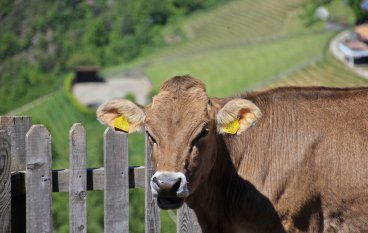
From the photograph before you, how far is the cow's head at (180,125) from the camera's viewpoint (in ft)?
25.5

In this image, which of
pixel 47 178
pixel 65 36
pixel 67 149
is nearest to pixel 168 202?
pixel 47 178

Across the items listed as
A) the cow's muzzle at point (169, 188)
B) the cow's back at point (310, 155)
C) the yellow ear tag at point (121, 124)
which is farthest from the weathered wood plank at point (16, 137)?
the cow's back at point (310, 155)

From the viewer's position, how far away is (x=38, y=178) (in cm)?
882

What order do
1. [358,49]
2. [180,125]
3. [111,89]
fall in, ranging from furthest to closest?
[111,89] < [358,49] < [180,125]

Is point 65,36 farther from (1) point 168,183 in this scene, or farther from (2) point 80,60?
(1) point 168,183

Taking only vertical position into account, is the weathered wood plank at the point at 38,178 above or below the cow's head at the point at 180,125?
below

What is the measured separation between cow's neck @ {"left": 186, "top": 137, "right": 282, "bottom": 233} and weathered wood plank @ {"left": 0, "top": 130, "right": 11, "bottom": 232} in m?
1.71

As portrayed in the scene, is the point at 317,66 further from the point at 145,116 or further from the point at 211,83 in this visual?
the point at 145,116

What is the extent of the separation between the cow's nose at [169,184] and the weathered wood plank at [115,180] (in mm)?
1443

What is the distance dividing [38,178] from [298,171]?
250 cm

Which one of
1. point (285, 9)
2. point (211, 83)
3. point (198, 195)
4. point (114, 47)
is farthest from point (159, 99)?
point (114, 47)

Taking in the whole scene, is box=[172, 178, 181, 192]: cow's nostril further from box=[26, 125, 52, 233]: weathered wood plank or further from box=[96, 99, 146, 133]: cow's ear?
box=[26, 125, 52, 233]: weathered wood plank

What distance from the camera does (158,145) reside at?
7957 mm

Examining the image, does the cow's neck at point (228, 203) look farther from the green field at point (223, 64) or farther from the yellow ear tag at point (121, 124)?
the green field at point (223, 64)
